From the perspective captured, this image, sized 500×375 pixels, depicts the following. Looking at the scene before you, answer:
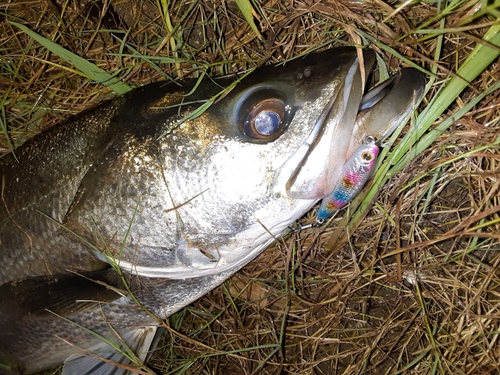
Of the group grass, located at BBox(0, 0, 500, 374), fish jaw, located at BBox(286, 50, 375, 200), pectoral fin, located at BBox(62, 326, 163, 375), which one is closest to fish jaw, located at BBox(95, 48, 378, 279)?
fish jaw, located at BBox(286, 50, 375, 200)

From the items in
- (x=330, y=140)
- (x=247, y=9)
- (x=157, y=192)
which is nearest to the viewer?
(x=330, y=140)

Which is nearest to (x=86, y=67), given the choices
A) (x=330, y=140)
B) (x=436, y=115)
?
(x=330, y=140)

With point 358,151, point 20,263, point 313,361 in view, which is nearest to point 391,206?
point 358,151

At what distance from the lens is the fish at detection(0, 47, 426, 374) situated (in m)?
1.56

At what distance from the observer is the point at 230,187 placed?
5.33ft

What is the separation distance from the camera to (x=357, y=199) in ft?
6.49

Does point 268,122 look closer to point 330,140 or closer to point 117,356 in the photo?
point 330,140

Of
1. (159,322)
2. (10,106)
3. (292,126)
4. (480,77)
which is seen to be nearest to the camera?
(292,126)

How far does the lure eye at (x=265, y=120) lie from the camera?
1.56 meters

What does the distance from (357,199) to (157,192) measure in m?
0.95

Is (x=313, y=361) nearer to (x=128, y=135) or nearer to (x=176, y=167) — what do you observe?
(x=176, y=167)

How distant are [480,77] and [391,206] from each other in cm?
71

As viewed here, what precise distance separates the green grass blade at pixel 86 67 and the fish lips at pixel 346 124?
4.15ft

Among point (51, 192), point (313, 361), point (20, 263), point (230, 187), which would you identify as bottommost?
point (313, 361)
